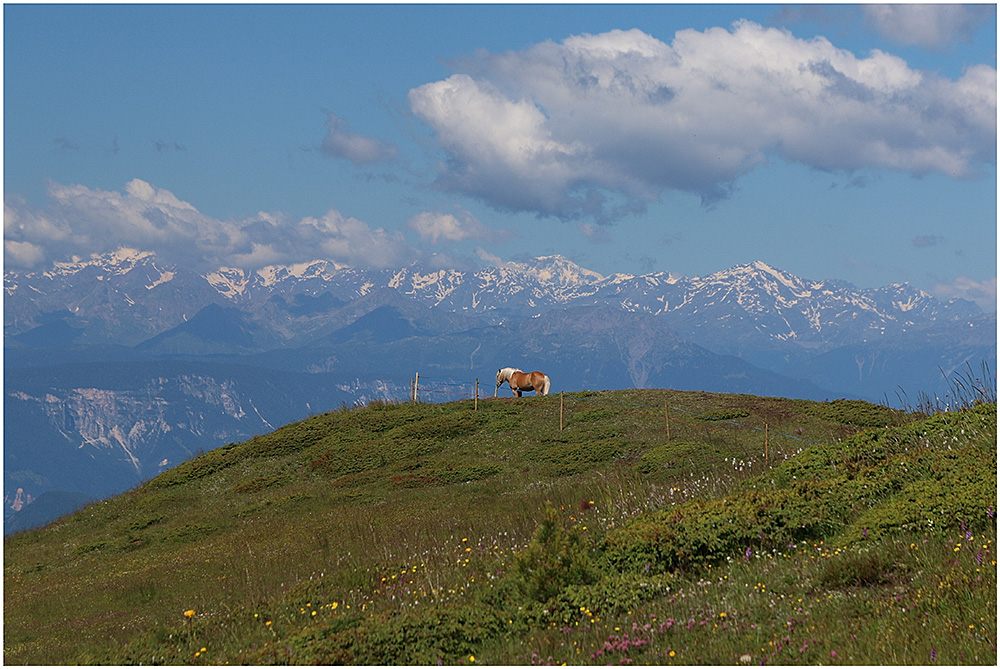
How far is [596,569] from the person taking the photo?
43.1ft

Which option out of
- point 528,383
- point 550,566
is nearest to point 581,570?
point 550,566

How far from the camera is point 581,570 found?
12.8 metres

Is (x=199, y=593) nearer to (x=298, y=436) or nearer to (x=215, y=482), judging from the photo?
(x=215, y=482)

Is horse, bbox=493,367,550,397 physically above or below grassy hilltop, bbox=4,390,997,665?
above

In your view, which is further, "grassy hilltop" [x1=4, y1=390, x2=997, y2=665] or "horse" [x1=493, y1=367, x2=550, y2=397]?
"horse" [x1=493, y1=367, x2=550, y2=397]

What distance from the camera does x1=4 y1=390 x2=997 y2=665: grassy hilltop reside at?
992 cm

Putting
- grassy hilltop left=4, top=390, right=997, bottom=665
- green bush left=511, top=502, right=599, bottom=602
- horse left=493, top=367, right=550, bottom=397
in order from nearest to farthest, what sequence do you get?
grassy hilltop left=4, top=390, right=997, bottom=665
green bush left=511, top=502, right=599, bottom=602
horse left=493, top=367, right=550, bottom=397

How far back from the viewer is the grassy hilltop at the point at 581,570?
9922 mm

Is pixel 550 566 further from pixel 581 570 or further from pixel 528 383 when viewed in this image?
pixel 528 383

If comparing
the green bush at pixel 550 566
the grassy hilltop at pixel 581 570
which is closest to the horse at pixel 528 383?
the grassy hilltop at pixel 581 570

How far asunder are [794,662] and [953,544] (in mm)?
4141

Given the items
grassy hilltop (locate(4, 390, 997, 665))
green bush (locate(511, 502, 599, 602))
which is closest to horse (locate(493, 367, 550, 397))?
grassy hilltop (locate(4, 390, 997, 665))

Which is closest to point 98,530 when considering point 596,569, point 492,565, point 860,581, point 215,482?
point 215,482

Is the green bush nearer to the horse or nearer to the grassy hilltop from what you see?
the grassy hilltop
